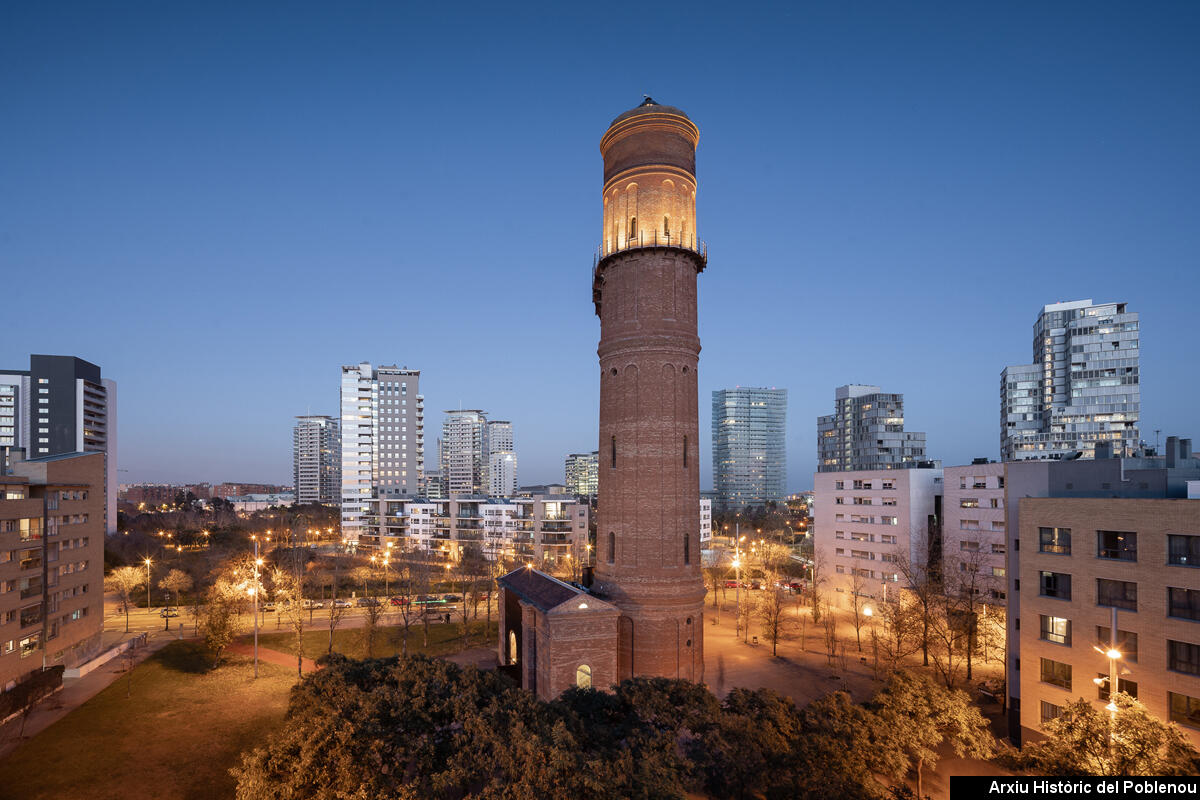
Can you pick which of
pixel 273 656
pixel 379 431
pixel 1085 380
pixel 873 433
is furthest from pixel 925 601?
pixel 873 433

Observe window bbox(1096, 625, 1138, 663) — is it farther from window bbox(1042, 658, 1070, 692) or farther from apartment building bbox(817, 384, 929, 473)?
apartment building bbox(817, 384, 929, 473)

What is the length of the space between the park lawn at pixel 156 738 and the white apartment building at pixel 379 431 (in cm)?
9157

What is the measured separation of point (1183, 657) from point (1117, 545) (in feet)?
14.7

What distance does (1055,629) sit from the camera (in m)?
27.1

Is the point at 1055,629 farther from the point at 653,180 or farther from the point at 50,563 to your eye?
the point at 50,563

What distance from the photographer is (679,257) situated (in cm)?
3303

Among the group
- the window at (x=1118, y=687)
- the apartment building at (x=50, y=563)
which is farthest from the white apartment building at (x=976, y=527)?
the apartment building at (x=50, y=563)

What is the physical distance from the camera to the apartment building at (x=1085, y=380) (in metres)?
110

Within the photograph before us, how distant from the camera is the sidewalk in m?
29.2

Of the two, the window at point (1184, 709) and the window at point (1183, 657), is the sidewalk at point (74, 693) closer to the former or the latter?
the window at point (1184, 709)

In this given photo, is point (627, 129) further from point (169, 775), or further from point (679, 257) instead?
point (169, 775)

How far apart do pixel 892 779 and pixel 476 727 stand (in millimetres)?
18025

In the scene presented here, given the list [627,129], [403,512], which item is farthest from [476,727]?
[403,512]

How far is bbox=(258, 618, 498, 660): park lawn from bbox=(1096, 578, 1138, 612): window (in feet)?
120
